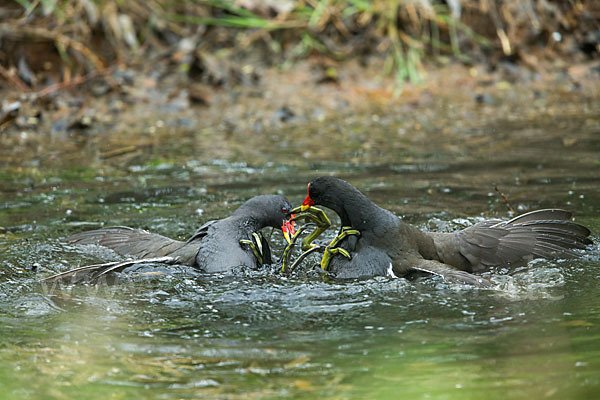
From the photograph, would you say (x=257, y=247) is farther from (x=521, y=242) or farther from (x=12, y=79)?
(x=12, y=79)

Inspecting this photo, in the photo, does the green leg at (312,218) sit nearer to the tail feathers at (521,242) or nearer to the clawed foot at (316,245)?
the clawed foot at (316,245)

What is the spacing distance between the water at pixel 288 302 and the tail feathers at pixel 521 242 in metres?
0.10

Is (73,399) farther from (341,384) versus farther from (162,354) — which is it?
(341,384)

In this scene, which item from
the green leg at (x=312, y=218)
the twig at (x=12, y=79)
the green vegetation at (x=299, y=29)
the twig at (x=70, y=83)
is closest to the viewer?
the green leg at (x=312, y=218)

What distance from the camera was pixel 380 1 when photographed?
11.1 m

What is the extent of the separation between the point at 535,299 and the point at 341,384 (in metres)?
1.40

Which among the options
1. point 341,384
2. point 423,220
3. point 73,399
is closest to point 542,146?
point 423,220

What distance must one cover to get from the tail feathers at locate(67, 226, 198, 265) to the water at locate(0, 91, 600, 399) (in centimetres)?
9

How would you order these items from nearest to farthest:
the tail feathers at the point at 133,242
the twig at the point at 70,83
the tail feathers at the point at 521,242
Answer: the tail feathers at the point at 521,242 < the tail feathers at the point at 133,242 < the twig at the point at 70,83

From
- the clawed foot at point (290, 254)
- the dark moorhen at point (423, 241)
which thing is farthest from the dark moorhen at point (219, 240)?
the dark moorhen at point (423, 241)

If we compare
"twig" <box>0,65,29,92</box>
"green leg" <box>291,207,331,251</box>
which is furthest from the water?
"twig" <box>0,65,29,92</box>

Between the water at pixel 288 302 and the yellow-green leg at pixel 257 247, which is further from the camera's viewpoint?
the yellow-green leg at pixel 257 247

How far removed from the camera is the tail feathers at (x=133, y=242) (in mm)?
4850

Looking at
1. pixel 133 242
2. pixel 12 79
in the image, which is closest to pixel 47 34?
pixel 12 79
